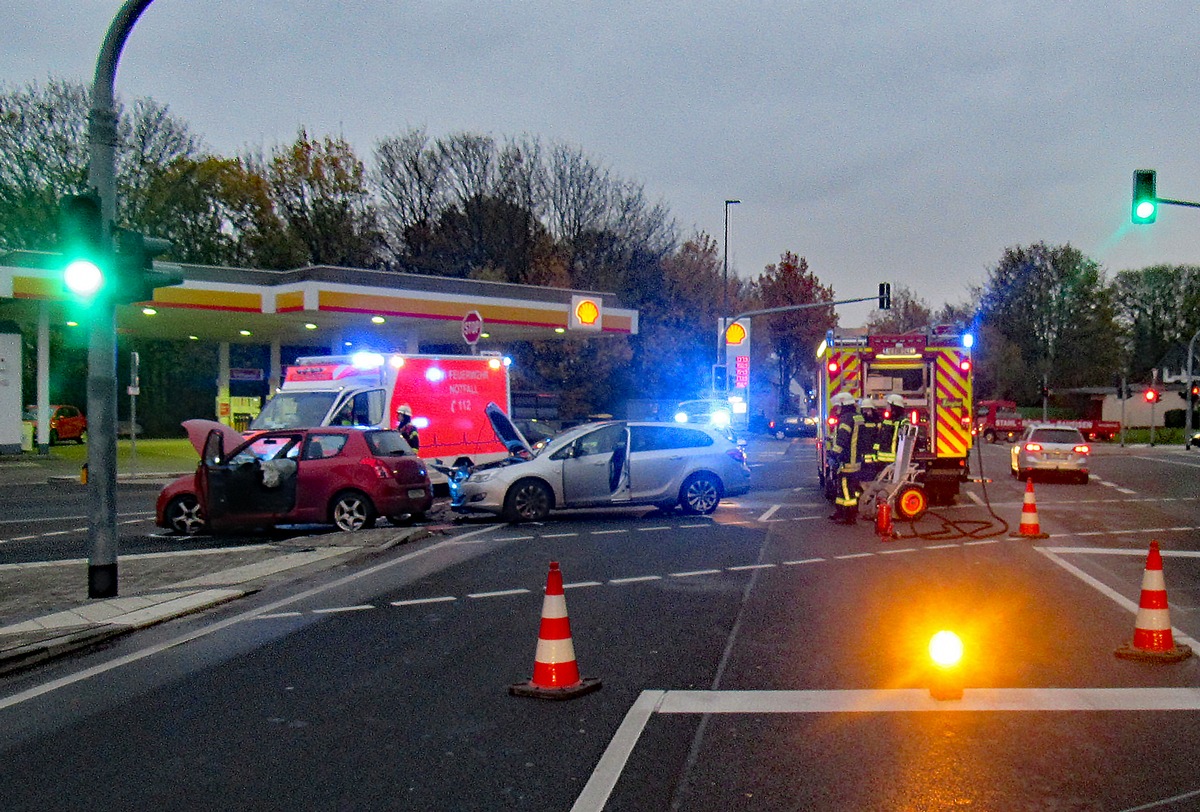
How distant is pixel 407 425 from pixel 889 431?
7799mm

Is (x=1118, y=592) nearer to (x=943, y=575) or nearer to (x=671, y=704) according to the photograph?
(x=943, y=575)

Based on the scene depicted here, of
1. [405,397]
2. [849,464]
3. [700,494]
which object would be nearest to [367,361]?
[405,397]

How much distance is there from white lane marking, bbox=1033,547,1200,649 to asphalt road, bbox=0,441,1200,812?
0.07 meters

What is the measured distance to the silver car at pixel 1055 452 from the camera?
27.1 m

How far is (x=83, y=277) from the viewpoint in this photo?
30.6ft

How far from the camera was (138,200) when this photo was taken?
45.7 meters

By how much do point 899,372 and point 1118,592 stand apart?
1086 cm

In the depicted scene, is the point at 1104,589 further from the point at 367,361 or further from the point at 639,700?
the point at 367,361

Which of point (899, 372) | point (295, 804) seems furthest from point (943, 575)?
point (899, 372)

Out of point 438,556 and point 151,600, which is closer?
point 151,600

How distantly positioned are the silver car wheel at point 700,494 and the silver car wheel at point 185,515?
279 inches

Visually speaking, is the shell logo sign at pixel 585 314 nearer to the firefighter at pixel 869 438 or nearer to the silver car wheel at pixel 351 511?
the firefighter at pixel 869 438

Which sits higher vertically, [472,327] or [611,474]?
[472,327]

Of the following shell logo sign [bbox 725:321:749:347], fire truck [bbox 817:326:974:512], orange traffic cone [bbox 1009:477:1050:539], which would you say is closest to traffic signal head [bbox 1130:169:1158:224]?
fire truck [bbox 817:326:974:512]
